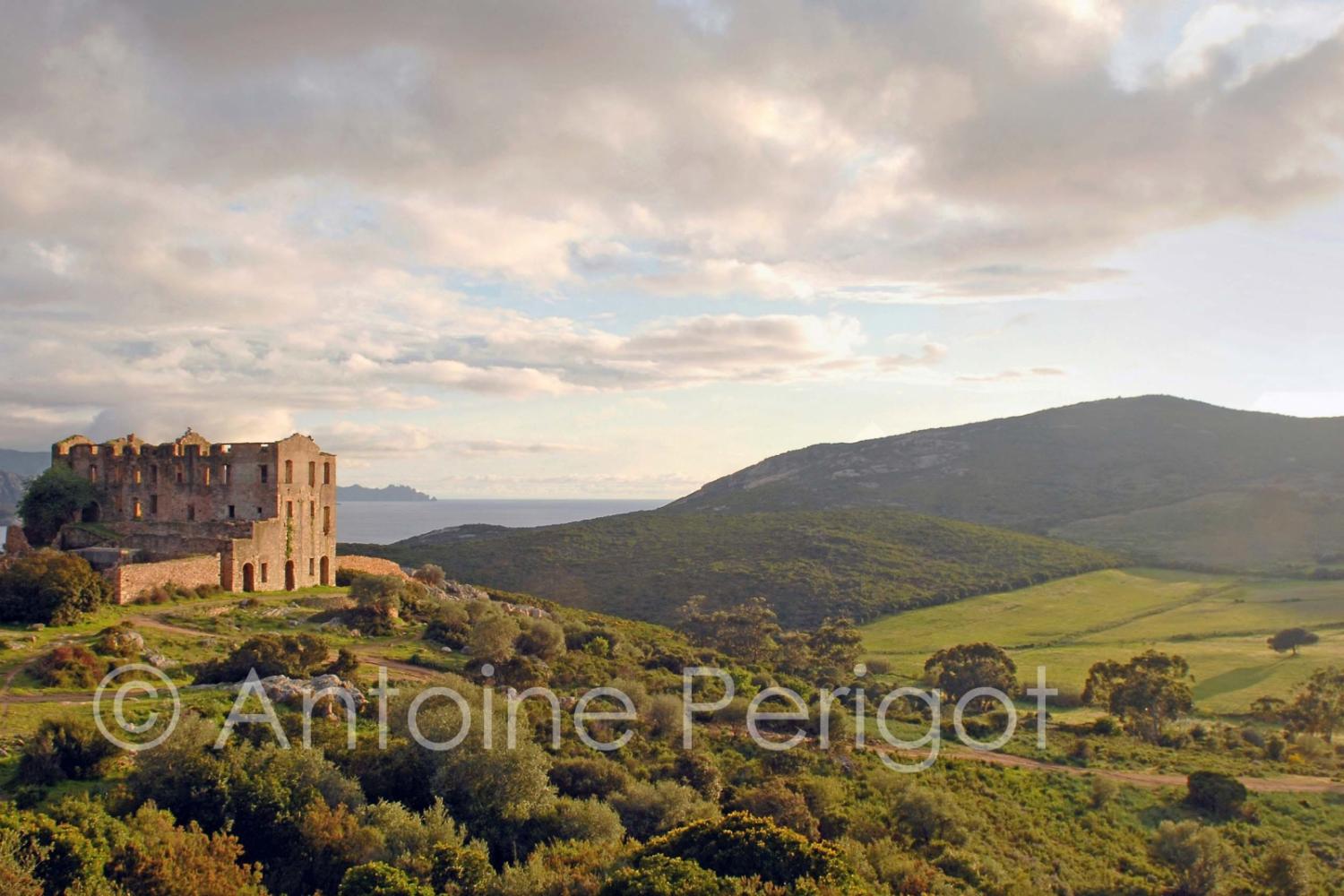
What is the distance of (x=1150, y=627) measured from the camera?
258 feet

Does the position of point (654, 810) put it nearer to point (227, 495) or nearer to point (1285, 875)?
point (1285, 875)

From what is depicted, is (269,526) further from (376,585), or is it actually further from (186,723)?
(186,723)

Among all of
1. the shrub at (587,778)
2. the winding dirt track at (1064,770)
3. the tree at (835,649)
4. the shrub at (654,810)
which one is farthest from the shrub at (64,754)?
the tree at (835,649)

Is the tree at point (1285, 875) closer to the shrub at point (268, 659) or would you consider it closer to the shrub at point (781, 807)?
the shrub at point (781, 807)

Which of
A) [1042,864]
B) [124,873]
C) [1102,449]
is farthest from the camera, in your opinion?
[1102,449]

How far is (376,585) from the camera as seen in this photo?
43531 mm

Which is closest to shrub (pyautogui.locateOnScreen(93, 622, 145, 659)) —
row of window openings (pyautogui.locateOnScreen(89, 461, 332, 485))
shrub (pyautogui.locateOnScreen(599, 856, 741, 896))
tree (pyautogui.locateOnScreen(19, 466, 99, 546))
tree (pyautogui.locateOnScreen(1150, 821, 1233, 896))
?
row of window openings (pyautogui.locateOnScreen(89, 461, 332, 485))

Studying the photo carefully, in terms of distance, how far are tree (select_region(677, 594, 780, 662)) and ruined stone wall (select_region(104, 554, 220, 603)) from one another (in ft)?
91.9

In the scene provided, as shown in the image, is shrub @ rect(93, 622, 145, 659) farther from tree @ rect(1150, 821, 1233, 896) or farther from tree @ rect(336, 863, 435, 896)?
tree @ rect(1150, 821, 1233, 896)

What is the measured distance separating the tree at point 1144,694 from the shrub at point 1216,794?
11139 millimetres

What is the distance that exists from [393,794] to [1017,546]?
313 ft

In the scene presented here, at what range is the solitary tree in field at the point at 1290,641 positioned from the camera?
222 feet

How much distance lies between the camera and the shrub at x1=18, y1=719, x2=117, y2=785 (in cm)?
2294

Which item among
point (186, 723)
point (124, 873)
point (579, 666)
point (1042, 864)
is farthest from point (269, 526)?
point (1042, 864)
